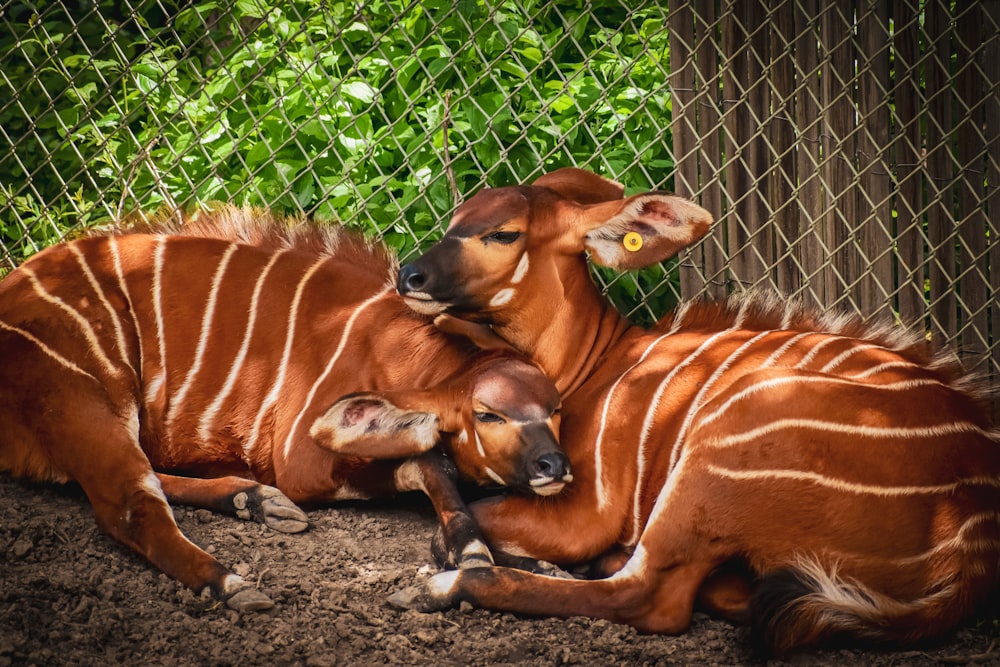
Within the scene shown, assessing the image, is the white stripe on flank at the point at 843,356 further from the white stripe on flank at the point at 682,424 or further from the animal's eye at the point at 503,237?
the animal's eye at the point at 503,237

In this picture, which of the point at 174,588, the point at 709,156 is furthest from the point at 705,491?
the point at 709,156

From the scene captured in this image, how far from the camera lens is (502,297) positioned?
3.61 metres

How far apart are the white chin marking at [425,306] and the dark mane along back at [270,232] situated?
57 centimetres

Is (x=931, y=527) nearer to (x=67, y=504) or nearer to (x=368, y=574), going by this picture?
(x=368, y=574)

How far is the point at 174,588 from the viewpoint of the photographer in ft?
10.2

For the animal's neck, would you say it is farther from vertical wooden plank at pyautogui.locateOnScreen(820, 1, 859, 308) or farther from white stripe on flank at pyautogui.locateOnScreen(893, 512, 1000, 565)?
white stripe on flank at pyautogui.locateOnScreen(893, 512, 1000, 565)

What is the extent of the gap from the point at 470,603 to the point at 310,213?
2.15 metres

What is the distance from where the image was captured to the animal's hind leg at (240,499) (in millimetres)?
3521

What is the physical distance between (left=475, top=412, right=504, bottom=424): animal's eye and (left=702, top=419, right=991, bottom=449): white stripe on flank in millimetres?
642

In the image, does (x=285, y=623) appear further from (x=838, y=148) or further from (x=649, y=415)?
(x=838, y=148)

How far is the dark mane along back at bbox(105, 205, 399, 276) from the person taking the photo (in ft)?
13.5

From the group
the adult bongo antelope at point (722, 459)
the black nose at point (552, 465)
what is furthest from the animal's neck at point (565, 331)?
the black nose at point (552, 465)

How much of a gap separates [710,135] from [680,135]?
0.12 metres

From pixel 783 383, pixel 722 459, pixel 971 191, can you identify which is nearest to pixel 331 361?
pixel 722 459
